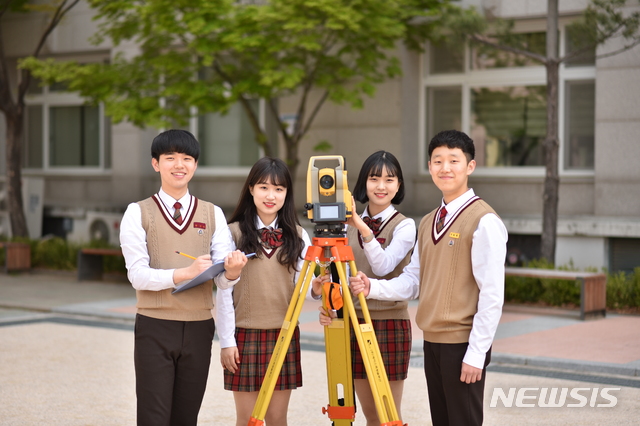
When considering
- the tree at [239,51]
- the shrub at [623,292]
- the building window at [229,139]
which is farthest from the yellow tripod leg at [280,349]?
the building window at [229,139]

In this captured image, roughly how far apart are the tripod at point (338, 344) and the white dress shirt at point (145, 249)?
13.1 inches

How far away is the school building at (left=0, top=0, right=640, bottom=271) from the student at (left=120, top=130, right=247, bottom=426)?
8751 mm

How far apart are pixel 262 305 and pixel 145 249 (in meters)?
0.61

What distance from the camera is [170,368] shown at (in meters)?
3.82

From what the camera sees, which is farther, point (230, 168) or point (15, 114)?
point (230, 168)

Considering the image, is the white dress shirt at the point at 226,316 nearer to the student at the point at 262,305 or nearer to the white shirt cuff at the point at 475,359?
the student at the point at 262,305

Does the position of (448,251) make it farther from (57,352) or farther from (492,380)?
(57,352)

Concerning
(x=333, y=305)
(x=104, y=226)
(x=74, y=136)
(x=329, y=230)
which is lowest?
(x=104, y=226)

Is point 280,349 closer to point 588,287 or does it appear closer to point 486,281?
point 486,281

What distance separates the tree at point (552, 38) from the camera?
10492 millimetres

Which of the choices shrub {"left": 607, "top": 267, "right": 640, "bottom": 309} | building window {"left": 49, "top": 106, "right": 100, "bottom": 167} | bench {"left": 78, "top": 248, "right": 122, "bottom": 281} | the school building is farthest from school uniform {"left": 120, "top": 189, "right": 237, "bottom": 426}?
building window {"left": 49, "top": 106, "right": 100, "bottom": 167}

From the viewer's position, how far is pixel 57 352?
816cm

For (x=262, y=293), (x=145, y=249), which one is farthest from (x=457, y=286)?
(x=145, y=249)

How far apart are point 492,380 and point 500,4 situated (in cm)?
802
